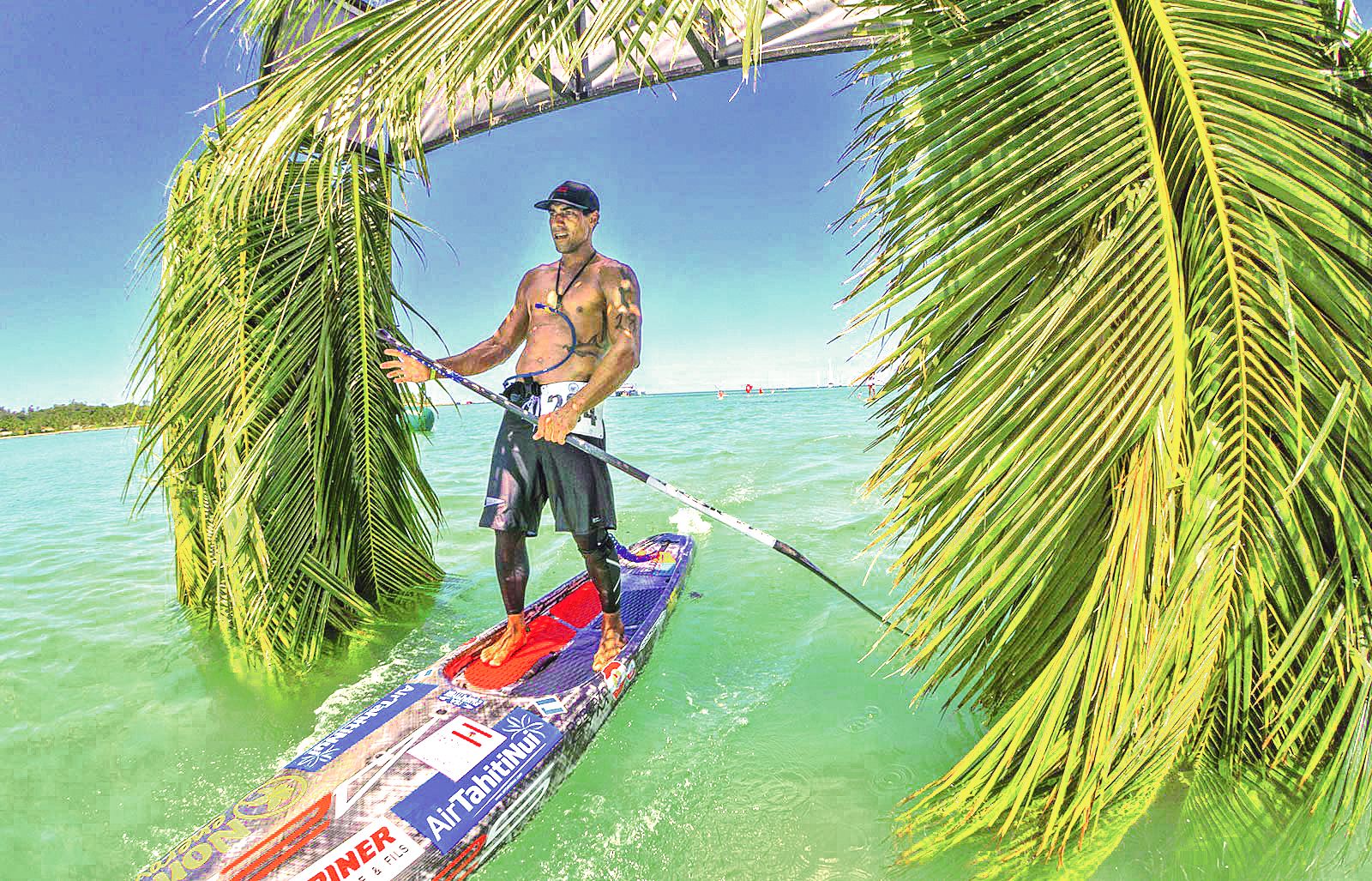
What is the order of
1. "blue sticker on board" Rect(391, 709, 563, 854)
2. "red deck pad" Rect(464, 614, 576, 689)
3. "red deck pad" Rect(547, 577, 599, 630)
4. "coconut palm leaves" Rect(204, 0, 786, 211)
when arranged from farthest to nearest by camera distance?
"red deck pad" Rect(547, 577, 599, 630) < "red deck pad" Rect(464, 614, 576, 689) < "blue sticker on board" Rect(391, 709, 563, 854) < "coconut palm leaves" Rect(204, 0, 786, 211)

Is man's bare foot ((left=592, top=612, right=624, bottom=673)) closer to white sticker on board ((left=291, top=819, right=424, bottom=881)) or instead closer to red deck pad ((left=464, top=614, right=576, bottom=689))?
red deck pad ((left=464, top=614, right=576, bottom=689))

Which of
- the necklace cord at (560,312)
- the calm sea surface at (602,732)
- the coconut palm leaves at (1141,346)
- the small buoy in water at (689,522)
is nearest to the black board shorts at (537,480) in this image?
the necklace cord at (560,312)

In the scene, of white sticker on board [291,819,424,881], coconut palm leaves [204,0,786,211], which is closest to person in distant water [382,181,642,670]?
coconut palm leaves [204,0,786,211]

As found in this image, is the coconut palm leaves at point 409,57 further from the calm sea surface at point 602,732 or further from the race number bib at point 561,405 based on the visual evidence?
the calm sea surface at point 602,732

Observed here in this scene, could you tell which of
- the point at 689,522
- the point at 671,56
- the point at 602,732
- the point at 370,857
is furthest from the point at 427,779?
the point at 689,522

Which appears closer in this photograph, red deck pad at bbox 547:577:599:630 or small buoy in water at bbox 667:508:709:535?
red deck pad at bbox 547:577:599:630

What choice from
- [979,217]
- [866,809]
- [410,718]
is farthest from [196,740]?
[979,217]

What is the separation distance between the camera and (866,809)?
2865 mm

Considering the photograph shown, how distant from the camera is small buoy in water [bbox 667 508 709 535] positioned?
8.78m

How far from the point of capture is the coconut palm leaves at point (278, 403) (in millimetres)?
3986

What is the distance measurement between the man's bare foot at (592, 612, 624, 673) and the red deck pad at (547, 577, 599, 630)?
1.50 feet

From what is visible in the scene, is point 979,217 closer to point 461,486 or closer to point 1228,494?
point 1228,494

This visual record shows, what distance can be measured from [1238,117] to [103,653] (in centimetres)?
745

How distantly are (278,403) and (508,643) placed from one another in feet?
7.61
